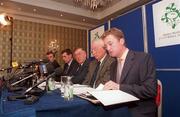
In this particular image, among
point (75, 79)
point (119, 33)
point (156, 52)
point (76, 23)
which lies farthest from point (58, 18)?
point (119, 33)

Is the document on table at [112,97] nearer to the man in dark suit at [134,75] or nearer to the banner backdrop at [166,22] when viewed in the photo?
the man in dark suit at [134,75]

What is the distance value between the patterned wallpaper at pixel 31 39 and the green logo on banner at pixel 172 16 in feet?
14.4

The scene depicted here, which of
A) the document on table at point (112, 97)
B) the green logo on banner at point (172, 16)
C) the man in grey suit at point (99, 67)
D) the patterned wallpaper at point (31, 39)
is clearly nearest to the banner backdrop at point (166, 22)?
the green logo on banner at point (172, 16)

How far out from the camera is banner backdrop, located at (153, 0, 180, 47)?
7.44 feet

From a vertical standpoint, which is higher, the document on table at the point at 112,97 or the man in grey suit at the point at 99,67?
the man in grey suit at the point at 99,67

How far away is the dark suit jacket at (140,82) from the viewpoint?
4.21 ft

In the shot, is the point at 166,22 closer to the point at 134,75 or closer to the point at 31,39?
the point at 134,75

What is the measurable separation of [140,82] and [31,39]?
537 centimetres

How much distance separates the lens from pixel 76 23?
6.95 metres

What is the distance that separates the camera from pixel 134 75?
1.41m

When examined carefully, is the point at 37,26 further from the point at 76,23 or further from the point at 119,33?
the point at 119,33

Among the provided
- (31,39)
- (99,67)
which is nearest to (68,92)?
(99,67)

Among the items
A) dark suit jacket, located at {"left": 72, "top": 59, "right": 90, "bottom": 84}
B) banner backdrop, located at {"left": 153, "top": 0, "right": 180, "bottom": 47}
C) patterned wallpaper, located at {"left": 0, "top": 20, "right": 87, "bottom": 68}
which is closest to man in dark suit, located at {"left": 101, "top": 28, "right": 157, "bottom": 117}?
banner backdrop, located at {"left": 153, "top": 0, "right": 180, "bottom": 47}

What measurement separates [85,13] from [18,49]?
2.49m
